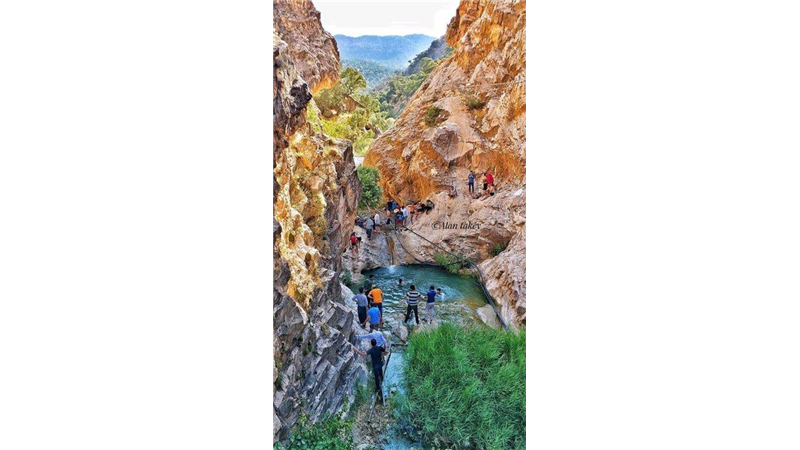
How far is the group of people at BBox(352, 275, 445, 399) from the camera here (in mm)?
5484

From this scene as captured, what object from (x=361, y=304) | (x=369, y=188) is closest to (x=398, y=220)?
(x=369, y=188)

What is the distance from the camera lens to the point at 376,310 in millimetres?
5684

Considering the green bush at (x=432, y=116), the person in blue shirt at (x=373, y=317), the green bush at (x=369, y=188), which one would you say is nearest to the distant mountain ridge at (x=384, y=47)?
the green bush at (x=432, y=116)

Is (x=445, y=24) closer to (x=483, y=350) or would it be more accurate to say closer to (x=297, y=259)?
(x=297, y=259)

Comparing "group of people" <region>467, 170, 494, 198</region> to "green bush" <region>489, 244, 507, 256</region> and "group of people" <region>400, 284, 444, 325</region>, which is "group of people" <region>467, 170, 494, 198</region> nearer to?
"green bush" <region>489, 244, 507, 256</region>

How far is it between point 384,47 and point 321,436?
4592 millimetres

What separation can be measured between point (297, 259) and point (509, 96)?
10.9 ft

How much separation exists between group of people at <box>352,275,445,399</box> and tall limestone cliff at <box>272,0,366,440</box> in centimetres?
15

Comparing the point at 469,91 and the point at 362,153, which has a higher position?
the point at 469,91

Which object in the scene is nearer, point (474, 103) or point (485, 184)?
point (485, 184)

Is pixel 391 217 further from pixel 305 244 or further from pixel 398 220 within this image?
pixel 305 244

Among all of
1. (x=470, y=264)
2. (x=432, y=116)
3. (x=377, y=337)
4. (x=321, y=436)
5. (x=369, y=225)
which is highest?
(x=432, y=116)

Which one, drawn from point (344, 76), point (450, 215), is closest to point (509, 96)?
point (450, 215)

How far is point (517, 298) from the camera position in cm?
559
